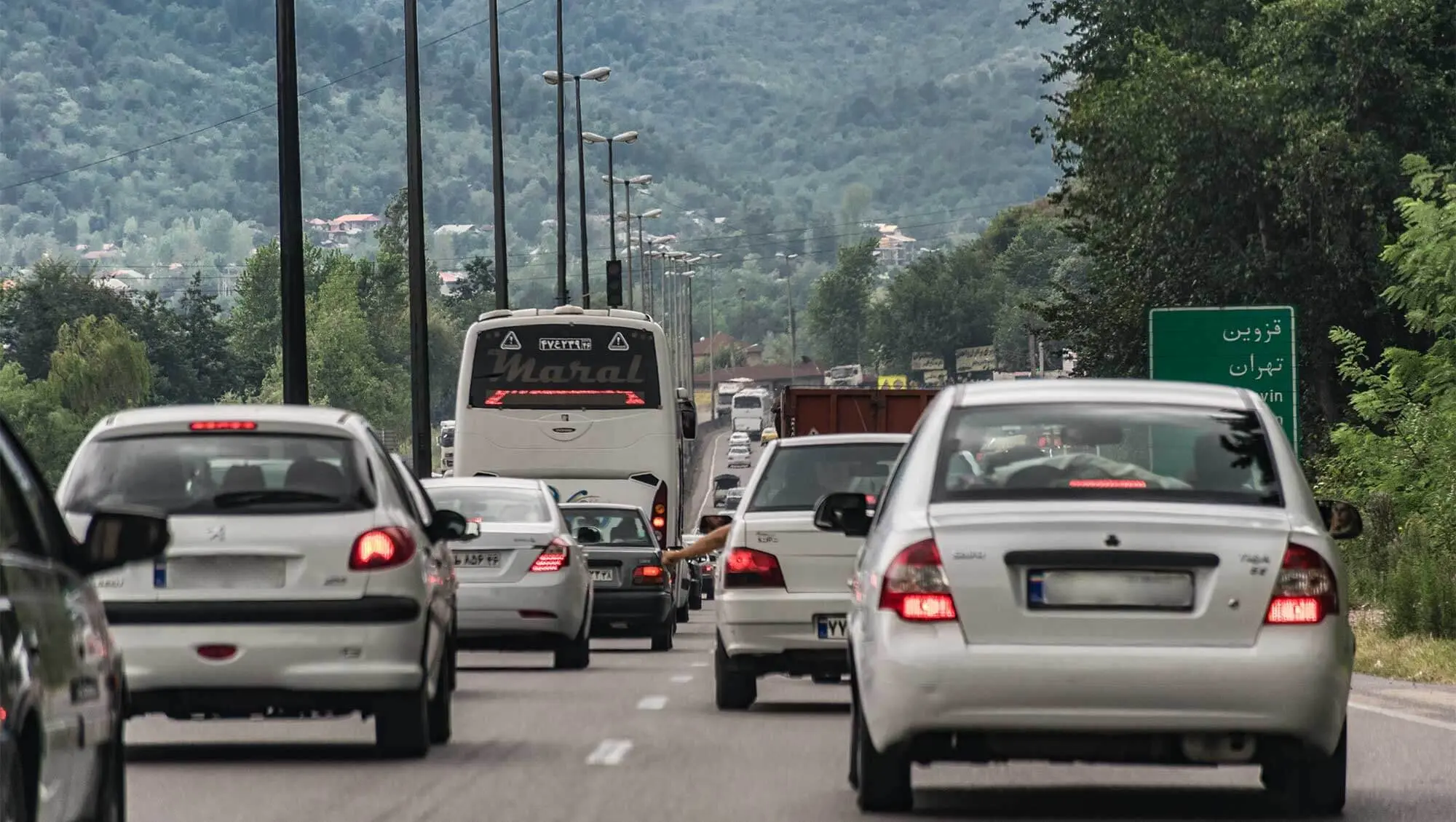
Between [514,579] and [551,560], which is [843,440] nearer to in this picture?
[551,560]

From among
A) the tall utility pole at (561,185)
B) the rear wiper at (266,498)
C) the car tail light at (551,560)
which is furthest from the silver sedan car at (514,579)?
the tall utility pole at (561,185)

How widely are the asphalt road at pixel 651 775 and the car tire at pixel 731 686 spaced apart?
132 mm

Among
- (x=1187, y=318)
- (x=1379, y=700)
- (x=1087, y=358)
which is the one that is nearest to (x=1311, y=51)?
(x=1087, y=358)

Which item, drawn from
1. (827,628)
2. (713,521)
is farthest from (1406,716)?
(713,521)

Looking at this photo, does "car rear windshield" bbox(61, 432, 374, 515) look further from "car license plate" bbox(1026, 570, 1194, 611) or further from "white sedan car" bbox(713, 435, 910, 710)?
"car license plate" bbox(1026, 570, 1194, 611)

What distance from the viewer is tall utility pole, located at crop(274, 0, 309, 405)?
27891 millimetres

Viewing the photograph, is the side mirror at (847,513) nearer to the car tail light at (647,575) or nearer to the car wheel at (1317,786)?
the car wheel at (1317,786)

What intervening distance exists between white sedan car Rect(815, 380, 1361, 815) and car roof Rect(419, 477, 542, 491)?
39.2ft

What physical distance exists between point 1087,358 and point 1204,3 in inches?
323

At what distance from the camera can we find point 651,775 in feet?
41.5

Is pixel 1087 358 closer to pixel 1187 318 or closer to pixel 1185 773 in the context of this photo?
pixel 1187 318

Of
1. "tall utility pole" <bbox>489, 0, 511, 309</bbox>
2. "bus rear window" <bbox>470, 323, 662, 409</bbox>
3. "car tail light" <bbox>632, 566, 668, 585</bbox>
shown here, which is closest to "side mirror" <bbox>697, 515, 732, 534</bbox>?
"car tail light" <bbox>632, 566, 668, 585</bbox>

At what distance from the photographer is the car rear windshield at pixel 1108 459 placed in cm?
1038

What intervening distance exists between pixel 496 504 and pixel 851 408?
22.8 meters
